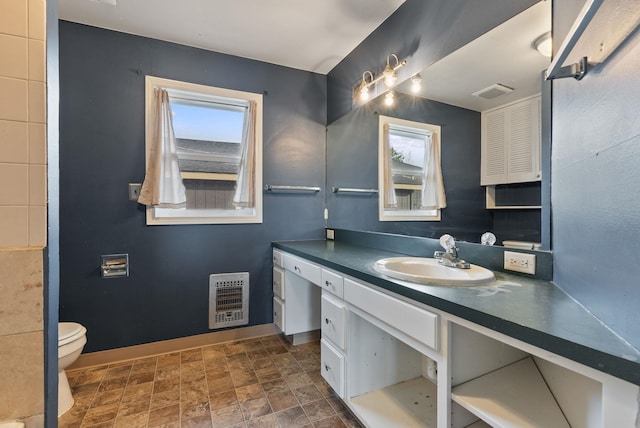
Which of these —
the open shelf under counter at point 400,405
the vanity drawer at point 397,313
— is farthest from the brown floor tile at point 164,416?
the vanity drawer at point 397,313

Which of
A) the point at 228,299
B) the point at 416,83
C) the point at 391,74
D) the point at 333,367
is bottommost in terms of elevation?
the point at 333,367

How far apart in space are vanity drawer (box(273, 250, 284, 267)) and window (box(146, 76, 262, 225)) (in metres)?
0.31

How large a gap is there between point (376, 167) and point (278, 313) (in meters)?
1.40

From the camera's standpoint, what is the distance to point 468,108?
151 cm

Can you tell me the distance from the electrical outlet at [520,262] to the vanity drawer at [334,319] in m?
0.77

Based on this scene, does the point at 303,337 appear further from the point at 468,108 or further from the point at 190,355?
the point at 468,108

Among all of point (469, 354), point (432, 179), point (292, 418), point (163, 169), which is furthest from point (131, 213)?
point (469, 354)

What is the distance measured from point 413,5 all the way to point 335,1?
47 cm

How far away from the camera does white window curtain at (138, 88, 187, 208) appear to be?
205 centimetres

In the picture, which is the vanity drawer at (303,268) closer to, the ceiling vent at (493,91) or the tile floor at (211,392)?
the tile floor at (211,392)

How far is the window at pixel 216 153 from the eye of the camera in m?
2.25

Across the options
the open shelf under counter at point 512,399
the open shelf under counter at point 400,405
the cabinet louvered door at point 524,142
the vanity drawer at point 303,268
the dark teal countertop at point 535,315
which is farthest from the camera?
the vanity drawer at point 303,268

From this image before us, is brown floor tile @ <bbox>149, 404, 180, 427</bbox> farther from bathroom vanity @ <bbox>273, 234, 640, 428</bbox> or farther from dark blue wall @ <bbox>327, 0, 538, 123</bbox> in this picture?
dark blue wall @ <bbox>327, 0, 538, 123</bbox>

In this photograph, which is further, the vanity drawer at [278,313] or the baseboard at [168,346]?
the vanity drawer at [278,313]
